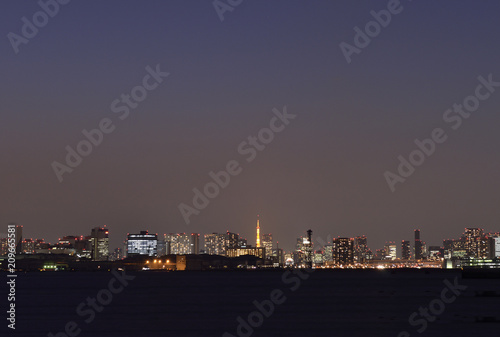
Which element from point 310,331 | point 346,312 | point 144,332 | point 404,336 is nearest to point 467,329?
point 404,336

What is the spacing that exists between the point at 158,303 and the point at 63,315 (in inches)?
988

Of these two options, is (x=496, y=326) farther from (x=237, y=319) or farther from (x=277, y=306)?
(x=277, y=306)

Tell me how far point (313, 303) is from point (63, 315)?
40025 mm

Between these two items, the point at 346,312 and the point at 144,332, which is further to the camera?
the point at 346,312

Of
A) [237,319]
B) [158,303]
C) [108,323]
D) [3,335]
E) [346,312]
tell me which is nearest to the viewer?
[3,335]

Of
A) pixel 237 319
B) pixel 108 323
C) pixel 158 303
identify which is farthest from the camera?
pixel 158 303

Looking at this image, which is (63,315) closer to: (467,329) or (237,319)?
(237,319)

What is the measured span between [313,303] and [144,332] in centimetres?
4782

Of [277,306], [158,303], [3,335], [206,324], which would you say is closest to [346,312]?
[277,306]

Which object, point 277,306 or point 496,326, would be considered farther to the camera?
point 277,306

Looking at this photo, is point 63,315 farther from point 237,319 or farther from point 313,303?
point 313,303

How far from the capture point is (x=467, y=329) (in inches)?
3017

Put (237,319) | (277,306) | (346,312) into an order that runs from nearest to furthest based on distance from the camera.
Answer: (237,319), (346,312), (277,306)

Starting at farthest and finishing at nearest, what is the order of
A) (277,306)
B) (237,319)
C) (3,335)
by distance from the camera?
(277,306)
(237,319)
(3,335)
